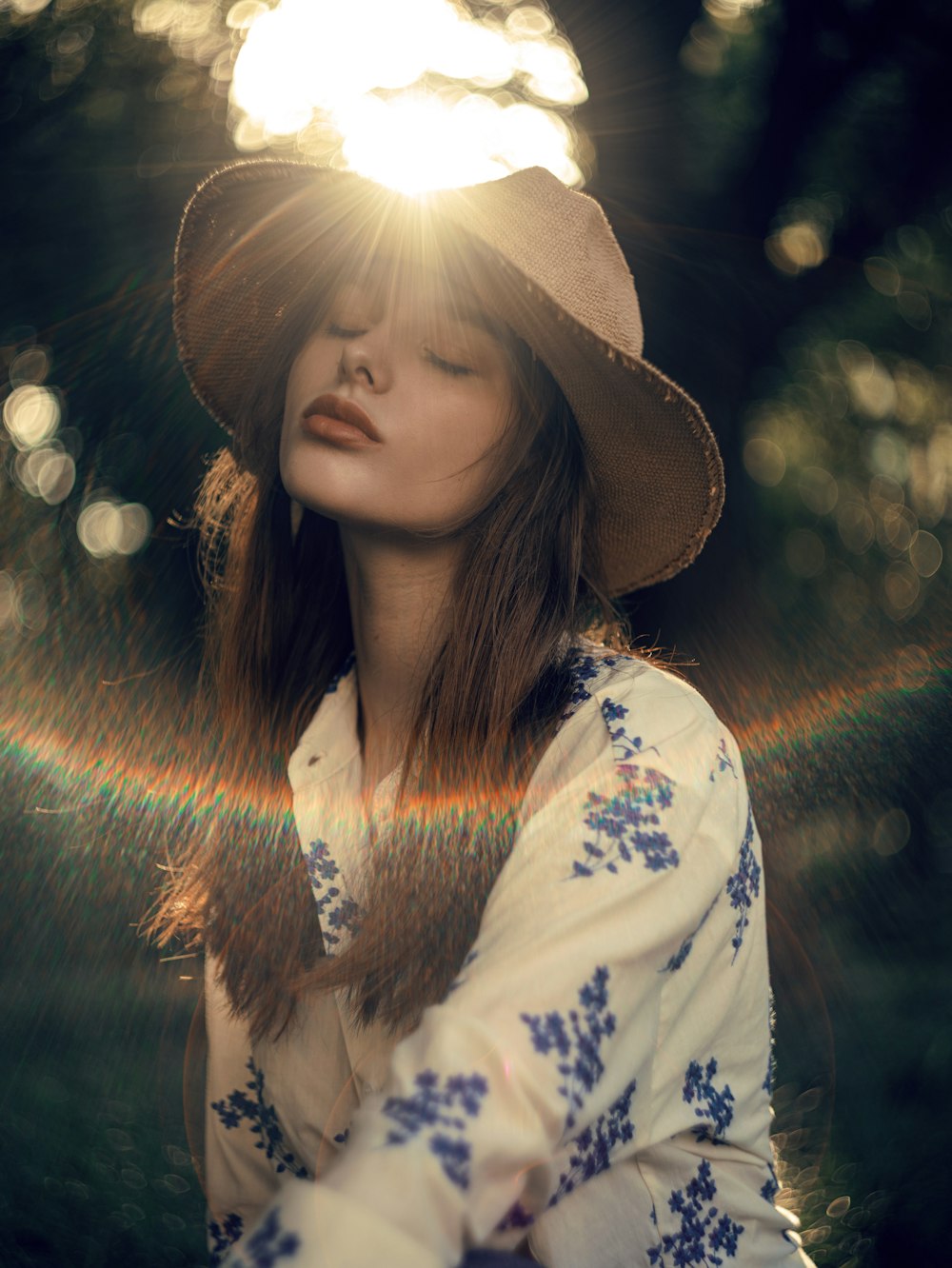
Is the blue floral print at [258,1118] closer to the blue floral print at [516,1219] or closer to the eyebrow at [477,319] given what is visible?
the blue floral print at [516,1219]

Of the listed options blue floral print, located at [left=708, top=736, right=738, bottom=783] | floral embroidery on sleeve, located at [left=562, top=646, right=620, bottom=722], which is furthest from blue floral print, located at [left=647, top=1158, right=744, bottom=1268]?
floral embroidery on sleeve, located at [left=562, top=646, right=620, bottom=722]

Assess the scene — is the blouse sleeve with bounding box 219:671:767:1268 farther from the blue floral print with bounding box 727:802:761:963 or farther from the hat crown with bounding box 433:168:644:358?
the hat crown with bounding box 433:168:644:358

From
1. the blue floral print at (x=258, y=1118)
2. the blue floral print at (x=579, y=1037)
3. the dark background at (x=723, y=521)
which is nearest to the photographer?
the blue floral print at (x=579, y=1037)

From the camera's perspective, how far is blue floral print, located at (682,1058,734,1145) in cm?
136

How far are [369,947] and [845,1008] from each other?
122 inches

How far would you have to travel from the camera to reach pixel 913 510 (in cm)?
379

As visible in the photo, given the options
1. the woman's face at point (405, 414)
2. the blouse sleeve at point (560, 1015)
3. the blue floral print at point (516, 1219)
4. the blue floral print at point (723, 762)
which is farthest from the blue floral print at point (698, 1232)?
the woman's face at point (405, 414)

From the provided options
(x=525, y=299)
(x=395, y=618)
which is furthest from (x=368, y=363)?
(x=395, y=618)

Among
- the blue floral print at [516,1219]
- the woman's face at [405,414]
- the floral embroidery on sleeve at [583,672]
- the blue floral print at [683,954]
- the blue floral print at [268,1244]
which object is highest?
the woman's face at [405,414]

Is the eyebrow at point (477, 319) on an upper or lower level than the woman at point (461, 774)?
upper

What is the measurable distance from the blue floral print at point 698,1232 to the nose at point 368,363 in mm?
1176

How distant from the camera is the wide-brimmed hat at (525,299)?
1526mm

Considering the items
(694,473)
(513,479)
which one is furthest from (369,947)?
(694,473)

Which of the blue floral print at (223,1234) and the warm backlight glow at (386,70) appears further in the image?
the warm backlight glow at (386,70)
